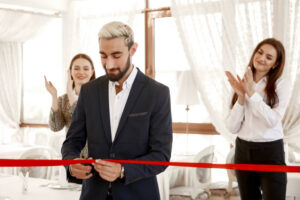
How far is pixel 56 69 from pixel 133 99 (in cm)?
616

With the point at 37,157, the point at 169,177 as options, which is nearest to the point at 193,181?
the point at 169,177

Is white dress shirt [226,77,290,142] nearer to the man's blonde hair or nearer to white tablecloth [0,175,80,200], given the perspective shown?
white tablecloth [0,175,80,200]

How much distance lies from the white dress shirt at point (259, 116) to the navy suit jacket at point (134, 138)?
4.35ft

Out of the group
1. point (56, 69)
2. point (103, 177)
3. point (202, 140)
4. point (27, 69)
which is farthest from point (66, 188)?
point (27, 69)

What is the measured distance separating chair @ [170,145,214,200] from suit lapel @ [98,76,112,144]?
2810 millimetres

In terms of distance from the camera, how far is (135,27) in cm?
638

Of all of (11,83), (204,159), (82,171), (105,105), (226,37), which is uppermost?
(226,37)

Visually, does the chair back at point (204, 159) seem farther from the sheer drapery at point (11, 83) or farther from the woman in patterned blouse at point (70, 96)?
the sheer drapery at point (11, 83)

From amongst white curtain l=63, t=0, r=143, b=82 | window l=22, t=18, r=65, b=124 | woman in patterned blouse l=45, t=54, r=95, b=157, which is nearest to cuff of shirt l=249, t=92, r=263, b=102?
woman in patterned blouse l=45, t=54, r=95, b=157

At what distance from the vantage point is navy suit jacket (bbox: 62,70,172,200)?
5.55ft

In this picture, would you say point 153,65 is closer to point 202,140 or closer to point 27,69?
point 202,140

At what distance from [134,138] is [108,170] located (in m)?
0.18

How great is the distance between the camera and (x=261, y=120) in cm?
297

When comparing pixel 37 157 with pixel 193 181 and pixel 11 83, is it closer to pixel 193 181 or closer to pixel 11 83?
pixel 193 181
